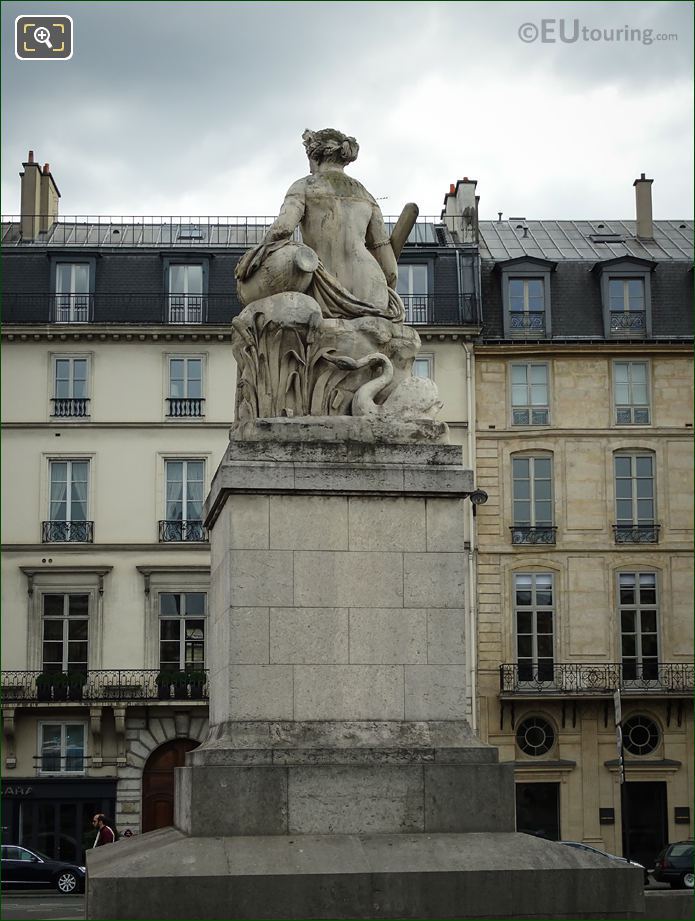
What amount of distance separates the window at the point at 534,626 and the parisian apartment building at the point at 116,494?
1622 mm

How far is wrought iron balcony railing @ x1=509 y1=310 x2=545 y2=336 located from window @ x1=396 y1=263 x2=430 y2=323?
9.66 ft

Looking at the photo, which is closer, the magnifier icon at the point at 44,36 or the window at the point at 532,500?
the magnifier icon at the point at 44,36

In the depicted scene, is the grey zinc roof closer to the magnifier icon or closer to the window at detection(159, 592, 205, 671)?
the window at detection(159, 592, 205, 671)

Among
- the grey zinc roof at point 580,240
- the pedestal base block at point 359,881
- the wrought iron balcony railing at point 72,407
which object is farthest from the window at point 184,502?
the pedestal base block at point 359,881

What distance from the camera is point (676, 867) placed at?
37.4 m

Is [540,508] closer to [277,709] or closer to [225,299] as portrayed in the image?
[225,299]

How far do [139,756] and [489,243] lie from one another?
72.9 ft

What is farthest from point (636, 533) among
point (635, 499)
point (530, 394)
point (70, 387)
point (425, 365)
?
point (70, 387)

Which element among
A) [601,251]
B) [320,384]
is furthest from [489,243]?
[320,384]

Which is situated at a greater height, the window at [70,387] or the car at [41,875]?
the window at [70,387]

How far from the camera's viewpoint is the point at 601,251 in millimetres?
55156

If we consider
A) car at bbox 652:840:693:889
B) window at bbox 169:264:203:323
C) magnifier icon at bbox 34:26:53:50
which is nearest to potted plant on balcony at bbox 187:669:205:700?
window at bbox 169:264:203:323

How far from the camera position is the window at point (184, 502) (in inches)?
1903

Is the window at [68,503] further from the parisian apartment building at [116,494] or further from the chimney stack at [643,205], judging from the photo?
the chimney stack at [643,205]
